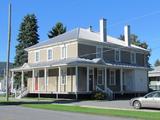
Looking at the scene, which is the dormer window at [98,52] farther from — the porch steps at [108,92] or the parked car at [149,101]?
the parked car at [149,101]

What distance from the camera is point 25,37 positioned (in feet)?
217

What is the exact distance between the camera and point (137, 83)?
47.6m

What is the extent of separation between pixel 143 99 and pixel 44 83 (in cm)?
2104

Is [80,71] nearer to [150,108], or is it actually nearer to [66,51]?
[66,51]

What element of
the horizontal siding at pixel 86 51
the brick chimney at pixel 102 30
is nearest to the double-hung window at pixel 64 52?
the horizontal siding at pixel 86 51

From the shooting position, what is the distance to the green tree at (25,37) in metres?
66.0

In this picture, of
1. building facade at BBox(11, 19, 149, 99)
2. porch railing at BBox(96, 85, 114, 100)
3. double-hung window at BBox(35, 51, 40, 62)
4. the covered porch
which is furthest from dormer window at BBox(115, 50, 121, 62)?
double-hung window at BBox(35, 51, 40, 62)

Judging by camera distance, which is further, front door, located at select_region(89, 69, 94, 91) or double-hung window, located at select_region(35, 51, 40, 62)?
double-hung window, located at select_region(35, 51, 40, 62)

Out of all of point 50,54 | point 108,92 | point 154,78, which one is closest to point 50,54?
point 50,54

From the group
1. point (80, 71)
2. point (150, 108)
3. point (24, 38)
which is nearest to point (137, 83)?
point (80, 71)

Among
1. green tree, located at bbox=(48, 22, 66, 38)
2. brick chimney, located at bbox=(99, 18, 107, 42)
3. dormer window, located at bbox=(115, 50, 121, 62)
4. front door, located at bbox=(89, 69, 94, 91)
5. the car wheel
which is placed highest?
green tree, located at bbox=(48, 22, 66, 38)

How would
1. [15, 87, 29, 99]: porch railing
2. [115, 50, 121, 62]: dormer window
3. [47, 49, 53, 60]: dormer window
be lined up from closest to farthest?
[47, 49, 53, 60]: dormer window < [15, 87, 29, 99]: porch railing < [115, 50, 121, 62]: dormer window

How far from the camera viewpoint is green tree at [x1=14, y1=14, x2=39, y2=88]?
66000 mm

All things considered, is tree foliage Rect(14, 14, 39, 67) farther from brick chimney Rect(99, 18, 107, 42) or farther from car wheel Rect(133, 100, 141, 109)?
car wheel Rect(133, 100, 141, 109)
